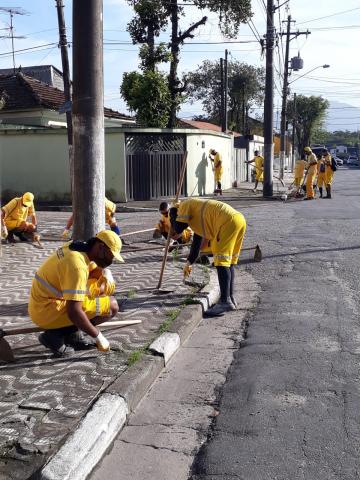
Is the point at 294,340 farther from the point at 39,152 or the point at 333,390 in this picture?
the point at 39,152

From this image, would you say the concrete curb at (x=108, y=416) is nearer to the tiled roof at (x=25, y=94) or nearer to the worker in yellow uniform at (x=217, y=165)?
the worker in yellow uniform at (x=217, y=165)

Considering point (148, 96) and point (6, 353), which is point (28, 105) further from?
point (6, 353)

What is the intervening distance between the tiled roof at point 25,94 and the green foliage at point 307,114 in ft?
172

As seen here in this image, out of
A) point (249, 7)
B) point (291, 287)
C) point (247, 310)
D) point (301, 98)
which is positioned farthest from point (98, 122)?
point (301, 98)

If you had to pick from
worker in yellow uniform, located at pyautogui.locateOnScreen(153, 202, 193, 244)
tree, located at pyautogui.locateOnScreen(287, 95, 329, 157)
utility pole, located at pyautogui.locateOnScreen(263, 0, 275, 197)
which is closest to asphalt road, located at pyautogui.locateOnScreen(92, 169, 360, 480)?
worker in yellow uniform, located at pyautogui.locateOnScreen(153, 202, 193, 244)

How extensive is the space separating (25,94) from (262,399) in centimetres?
Answer: 2055

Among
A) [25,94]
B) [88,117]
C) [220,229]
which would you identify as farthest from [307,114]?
[88,117]

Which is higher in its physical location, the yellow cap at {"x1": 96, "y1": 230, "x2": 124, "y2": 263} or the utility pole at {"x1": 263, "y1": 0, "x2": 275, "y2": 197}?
the utility pole at {"x1": 263, "y1": 0, "x2": 275, "y2": 197}

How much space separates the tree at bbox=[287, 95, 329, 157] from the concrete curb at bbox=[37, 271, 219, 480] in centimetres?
7005

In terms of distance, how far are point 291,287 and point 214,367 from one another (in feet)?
9.57

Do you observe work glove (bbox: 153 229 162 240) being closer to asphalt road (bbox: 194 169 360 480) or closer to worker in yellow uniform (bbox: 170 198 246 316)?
asphalt road (bbox: 194 169 360 480)

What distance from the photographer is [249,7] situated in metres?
22.2

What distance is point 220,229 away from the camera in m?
6.57

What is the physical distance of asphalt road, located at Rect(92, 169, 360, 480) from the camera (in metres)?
3.43
